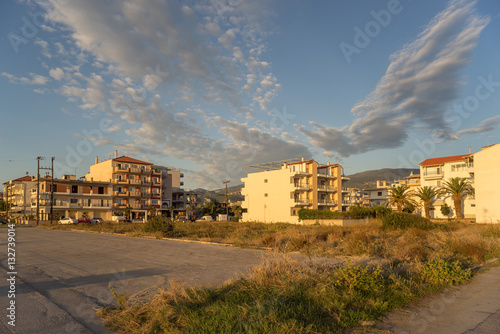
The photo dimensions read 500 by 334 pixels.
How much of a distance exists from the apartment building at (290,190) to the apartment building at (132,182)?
28246 mm

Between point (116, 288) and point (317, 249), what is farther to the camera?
point (317, 249)

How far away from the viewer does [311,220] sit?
54.8 meters

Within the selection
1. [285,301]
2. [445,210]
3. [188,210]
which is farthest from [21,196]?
[445,210]

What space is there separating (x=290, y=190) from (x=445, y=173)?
36.5 m

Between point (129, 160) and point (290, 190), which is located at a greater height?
point (129, 160)

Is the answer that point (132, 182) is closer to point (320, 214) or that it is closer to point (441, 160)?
point (320, 214)

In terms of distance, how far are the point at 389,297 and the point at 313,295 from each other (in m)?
1.79

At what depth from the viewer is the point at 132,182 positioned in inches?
3300

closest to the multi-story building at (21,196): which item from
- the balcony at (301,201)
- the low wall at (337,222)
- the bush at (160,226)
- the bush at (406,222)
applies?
the balcony at (301,201)

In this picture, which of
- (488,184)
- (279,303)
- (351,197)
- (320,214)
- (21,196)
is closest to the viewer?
(279,303)

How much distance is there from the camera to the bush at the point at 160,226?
28.5m

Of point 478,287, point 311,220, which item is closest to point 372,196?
point 311,220

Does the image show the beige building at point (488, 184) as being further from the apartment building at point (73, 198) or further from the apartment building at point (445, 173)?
the apartment building at point (73, 198)

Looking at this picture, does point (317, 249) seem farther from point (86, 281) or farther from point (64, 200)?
point (64, 200)
